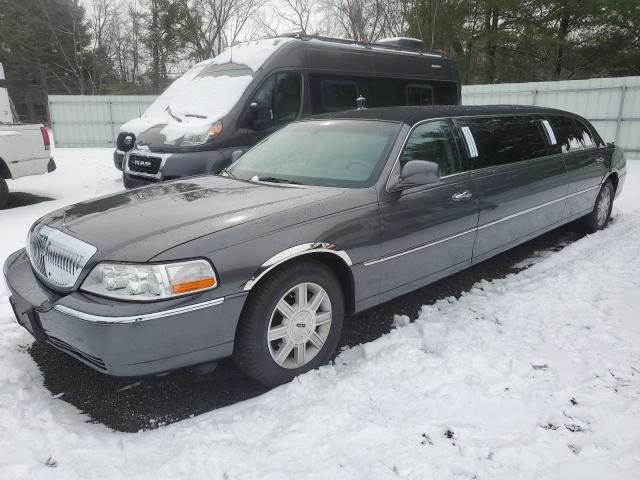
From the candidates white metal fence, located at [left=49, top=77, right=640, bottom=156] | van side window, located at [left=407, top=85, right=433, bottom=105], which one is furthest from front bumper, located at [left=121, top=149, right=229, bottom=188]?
white metal fence, located at [left=49, top=77, right=640, bottom=156]

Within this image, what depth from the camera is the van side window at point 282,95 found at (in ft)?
23.5

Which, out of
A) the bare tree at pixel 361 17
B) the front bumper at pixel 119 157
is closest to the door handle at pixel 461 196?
the front bumper at pixel 119 157

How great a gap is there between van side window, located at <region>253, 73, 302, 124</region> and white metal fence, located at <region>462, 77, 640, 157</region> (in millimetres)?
9222

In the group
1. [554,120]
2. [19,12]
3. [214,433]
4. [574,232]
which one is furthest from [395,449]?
[19,12]

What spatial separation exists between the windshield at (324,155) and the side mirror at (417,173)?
0.58 feet

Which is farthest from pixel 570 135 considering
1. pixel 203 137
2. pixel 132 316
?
pixel 132 316

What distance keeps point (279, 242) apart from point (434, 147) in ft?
5.47

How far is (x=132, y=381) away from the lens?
303 cm

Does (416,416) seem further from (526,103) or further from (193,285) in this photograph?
(526,103)

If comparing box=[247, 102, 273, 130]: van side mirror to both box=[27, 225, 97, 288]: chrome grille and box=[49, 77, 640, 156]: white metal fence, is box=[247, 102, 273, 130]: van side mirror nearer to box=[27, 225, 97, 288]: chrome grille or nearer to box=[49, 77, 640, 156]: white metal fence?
box=[27, 225, 97, 288]: chrome grille

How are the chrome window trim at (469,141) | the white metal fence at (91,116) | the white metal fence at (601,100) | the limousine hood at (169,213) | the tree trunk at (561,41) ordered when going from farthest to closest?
the tree trunk at (561,41), the white metal fence at (91,116), the white metal fence at (601,100), the chrome window trim at (469,141), the limousine hood at (169,213)

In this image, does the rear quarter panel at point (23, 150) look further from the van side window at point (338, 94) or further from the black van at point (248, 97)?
the van side window at point (338, 94)

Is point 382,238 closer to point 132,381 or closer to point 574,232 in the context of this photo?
point 132,381

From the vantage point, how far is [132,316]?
2307 millimetres
